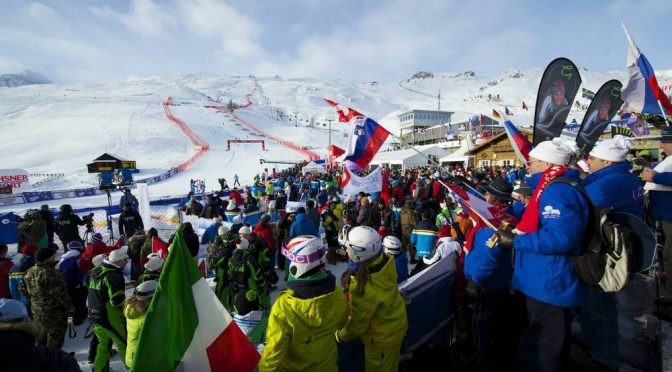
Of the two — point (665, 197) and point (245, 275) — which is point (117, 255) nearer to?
point (245, 275)

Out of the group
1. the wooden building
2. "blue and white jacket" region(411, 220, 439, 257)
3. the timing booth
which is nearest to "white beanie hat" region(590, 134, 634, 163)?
"blue and white jacket" region(411, 220, 439, 257)

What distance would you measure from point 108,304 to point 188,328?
2511 mm

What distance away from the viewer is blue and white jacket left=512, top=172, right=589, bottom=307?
2.07 meters

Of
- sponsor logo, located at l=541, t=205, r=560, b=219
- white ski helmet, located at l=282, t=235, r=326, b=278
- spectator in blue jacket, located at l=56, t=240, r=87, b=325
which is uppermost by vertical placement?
sponsor logo, located at l=541, t=205, r=560, b=219

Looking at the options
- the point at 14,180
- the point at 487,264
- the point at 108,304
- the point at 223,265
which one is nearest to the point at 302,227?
the point at 223,265

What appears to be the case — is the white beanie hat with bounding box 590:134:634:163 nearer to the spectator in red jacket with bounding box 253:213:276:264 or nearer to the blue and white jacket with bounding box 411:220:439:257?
the blue and white jacket with bounding box 411:220:439:257

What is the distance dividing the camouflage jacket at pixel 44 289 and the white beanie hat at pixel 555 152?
570cm

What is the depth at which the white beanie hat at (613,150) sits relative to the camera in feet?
9.81

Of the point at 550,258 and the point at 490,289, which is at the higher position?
the point at 550,258

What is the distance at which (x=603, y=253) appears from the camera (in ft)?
7.07

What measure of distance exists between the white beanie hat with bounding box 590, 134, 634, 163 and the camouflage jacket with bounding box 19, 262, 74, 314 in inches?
255

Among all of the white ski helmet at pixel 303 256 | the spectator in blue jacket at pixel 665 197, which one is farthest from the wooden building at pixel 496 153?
the white ski helmet at pixel 303 256

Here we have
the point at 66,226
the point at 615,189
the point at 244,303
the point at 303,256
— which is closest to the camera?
the point at 303,256

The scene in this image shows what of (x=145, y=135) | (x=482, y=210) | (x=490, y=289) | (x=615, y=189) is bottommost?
(x=490, y=289)
